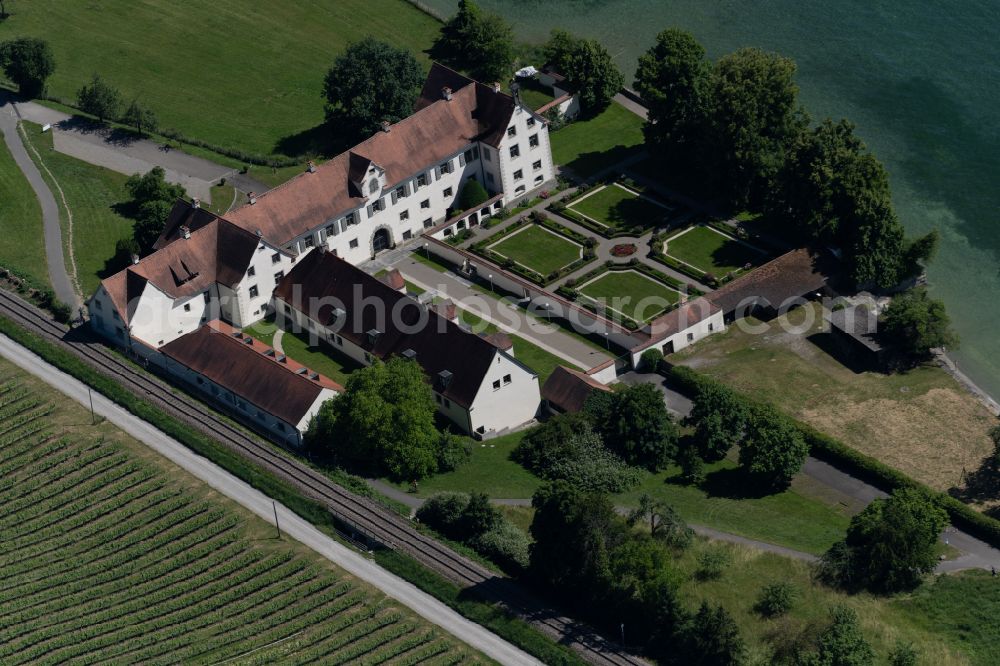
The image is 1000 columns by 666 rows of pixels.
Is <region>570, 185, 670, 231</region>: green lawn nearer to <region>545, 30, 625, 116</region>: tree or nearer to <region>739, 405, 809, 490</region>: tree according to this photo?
<region>545, 30, 625, 116</region>: tree

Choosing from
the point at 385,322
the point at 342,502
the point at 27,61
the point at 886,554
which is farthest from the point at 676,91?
the point at 27,61

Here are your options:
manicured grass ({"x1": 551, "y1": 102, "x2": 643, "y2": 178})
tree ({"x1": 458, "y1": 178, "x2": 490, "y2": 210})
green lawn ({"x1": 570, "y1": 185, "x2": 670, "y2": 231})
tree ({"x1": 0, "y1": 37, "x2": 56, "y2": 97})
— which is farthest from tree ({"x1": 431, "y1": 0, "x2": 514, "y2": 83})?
tree ({"x1": 0, "y1": 37, "x2": 56, "y2": 97})

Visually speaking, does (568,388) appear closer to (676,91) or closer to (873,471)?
(873,471)

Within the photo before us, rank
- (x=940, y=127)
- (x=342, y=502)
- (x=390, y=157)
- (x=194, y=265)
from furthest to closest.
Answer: (x=940, y=127) < (x=390, y=157) < (x=194, y=265) < (x=342, y=502)

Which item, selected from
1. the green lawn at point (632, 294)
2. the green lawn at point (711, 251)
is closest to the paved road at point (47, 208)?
the green lawn at point (632, 294)

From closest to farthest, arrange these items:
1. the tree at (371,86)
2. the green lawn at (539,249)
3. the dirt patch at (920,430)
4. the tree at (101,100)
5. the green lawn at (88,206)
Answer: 1. the dirt patch at (920,430)
2. the green lawn at (539,249)
3. the green lawn at (88,206)
4. the tree at (371,86)
5. the tree at (101,100)

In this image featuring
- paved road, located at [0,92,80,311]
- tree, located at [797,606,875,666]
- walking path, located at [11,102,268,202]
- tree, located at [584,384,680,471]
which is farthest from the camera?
walking path, located at [11,102,268,202]

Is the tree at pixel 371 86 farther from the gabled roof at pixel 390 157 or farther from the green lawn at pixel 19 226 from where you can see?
the green lawn at pixel 19 226
